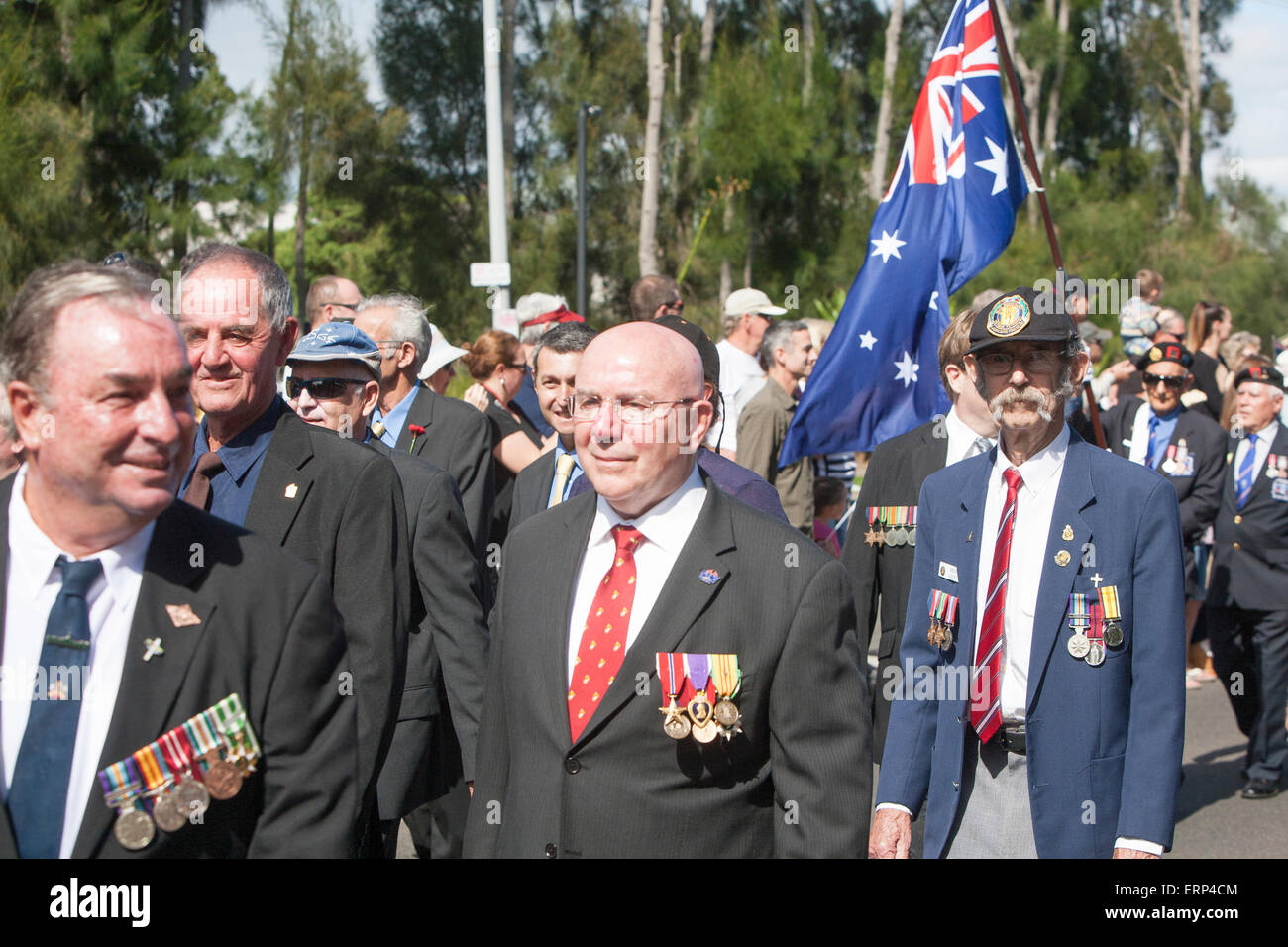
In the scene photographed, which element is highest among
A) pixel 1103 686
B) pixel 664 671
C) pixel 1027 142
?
pixel 1027 142

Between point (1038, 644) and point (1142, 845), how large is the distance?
1.82ft

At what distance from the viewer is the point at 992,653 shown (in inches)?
150

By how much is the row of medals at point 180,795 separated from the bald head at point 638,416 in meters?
1.09

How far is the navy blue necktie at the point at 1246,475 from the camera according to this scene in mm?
8445

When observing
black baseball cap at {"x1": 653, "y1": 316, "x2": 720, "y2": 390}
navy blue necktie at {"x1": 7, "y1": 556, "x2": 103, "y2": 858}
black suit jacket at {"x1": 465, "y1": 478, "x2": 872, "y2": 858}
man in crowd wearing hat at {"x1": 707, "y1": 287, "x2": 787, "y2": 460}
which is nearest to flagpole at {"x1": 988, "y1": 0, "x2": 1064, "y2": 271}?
black baseball cap at {"x1": 653, "y1": 316, "x2": 720, "y2": 390}

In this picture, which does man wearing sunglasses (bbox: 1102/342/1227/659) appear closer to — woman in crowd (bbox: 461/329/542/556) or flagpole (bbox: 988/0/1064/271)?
flagpole (bbox: 988/0/1064/271)

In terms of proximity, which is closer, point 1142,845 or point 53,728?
point 53,728

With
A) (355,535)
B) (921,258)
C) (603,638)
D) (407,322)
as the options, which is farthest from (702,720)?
(921,258)

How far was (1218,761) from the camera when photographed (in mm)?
8469

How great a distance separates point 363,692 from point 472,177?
32.2 metres

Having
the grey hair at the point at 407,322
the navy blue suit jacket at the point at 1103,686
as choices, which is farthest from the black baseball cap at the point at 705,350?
the grey hair at the point at 407,322

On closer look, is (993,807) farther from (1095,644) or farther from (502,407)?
(502,407)

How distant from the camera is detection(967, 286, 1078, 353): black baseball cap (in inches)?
153

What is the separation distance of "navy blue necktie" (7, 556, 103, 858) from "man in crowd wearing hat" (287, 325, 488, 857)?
198 cm
